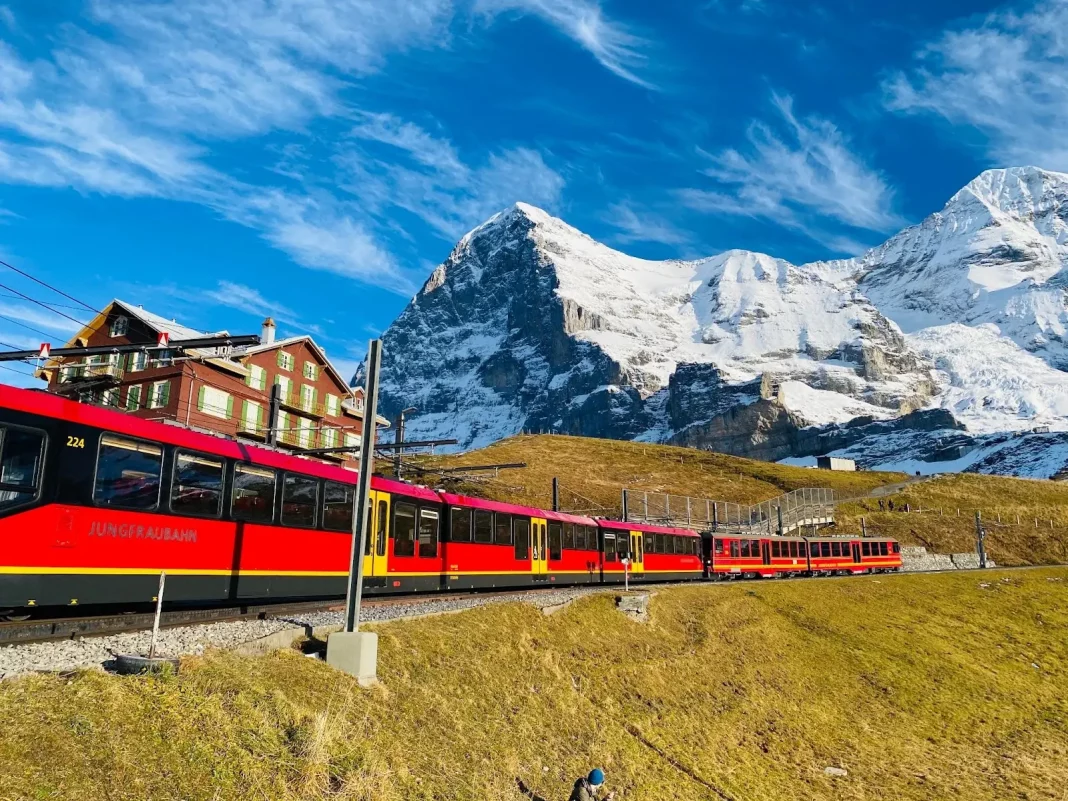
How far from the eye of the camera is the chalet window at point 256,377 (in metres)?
49.7

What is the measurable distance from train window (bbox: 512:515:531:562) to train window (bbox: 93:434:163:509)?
16.0 metres

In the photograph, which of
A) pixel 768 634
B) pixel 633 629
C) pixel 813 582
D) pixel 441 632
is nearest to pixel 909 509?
pixel 813 582

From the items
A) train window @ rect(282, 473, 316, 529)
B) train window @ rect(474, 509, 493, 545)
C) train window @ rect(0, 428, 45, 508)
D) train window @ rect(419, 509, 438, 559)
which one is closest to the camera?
train window @ rect(0, 428, 45, 508)

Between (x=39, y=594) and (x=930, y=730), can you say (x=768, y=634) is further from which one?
(x=39, y=594)

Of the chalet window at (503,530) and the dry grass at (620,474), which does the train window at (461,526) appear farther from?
the dry grass at (620,474)

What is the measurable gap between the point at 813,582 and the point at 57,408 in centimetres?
4025

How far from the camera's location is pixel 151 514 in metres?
14.2

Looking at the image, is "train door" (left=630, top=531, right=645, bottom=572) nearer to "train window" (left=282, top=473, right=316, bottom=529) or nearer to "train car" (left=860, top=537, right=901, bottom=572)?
"train window" (left=282, top=473, right=316, bottom=529)

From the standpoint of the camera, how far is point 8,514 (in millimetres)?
11773

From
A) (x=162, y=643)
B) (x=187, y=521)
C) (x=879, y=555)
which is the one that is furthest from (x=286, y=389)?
(x=879, y=555)

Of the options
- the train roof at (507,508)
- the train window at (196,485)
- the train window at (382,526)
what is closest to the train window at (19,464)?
the train window at (196,485)

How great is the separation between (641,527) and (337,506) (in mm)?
23585

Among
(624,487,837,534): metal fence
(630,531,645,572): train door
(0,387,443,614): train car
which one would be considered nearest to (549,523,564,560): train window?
(630,531,645,572): train door

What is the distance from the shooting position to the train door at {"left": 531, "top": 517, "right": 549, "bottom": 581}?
99.7 feet
